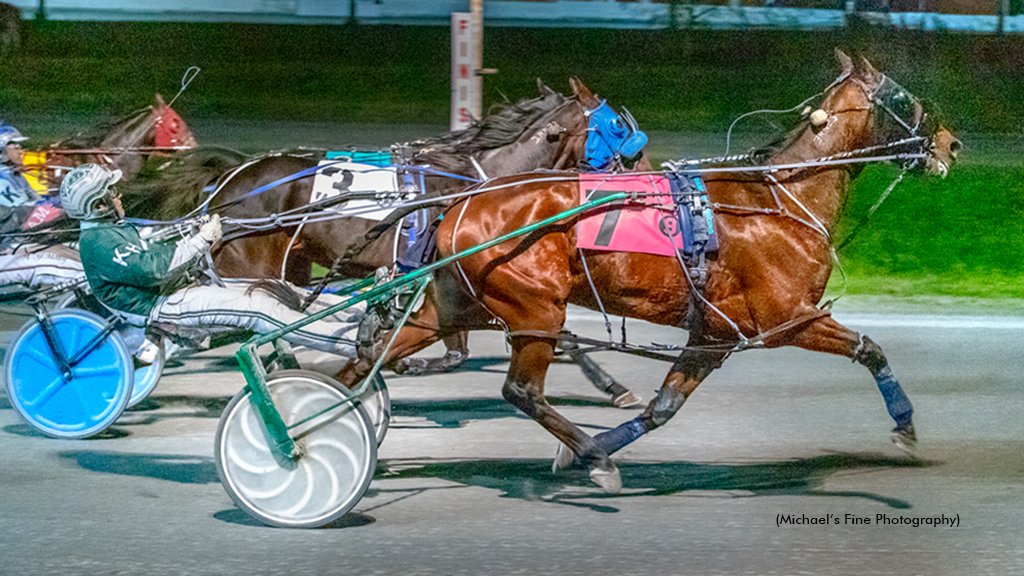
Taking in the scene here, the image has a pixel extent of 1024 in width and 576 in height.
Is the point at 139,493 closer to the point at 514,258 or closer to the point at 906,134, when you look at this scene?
the point at 514,258

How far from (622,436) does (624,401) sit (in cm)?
172

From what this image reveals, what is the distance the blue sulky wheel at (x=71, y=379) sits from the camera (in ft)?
21.6

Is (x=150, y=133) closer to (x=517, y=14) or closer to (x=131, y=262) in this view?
(x=131, y=262)

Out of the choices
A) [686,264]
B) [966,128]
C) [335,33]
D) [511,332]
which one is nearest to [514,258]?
[511,332]

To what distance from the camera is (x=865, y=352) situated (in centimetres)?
580

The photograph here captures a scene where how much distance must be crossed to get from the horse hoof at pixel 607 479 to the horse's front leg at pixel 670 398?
0.18 m

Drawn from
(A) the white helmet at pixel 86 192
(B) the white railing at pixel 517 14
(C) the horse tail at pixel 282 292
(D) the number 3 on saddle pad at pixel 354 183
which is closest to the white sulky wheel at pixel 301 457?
(C) the horse tail at pixel 282 292

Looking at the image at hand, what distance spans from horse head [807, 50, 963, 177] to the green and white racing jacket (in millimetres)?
3270

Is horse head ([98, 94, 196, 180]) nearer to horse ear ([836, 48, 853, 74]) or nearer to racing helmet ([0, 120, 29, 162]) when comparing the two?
racing helmet ([0, 120, 29, 162])

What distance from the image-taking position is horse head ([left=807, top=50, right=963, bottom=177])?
234 inches

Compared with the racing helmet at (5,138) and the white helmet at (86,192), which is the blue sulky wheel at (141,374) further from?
the racing helmet at (5,138)

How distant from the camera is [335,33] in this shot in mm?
22266

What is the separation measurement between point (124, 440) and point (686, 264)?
3.43 m

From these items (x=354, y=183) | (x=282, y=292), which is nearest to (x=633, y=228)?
(x=282, y=292)
